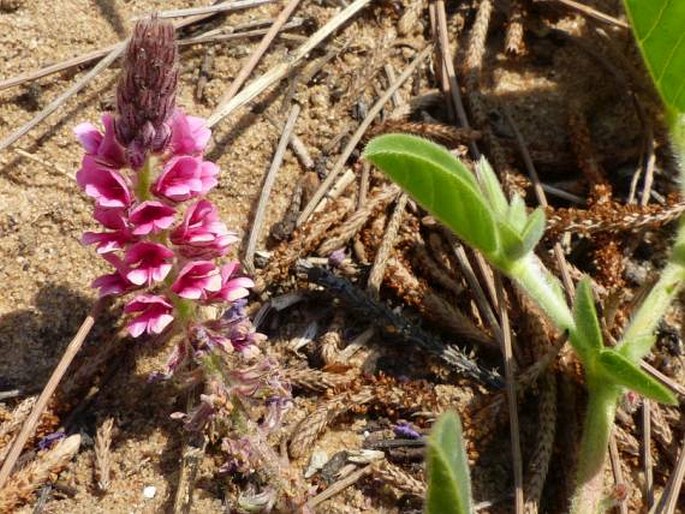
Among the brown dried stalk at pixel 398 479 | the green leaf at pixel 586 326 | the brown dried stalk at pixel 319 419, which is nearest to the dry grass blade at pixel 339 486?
the brown dried stalk at pixel 398 479

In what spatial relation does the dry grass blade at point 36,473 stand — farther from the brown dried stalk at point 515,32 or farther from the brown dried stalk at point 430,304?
the brown dried stalk at point 515,32

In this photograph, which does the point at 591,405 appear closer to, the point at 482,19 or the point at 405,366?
the point at 405,366

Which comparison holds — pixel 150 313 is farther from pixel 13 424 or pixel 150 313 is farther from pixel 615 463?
pixel 615 463

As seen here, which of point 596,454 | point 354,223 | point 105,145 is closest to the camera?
point 105,145

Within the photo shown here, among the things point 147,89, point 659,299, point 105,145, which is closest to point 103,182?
point 105,145

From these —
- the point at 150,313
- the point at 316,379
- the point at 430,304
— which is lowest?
the point at 316,379

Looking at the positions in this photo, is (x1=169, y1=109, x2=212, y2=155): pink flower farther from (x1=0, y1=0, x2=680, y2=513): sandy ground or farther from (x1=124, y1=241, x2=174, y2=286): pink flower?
(x1=0, y1=0, x2=680, y2=513): sandy ground
